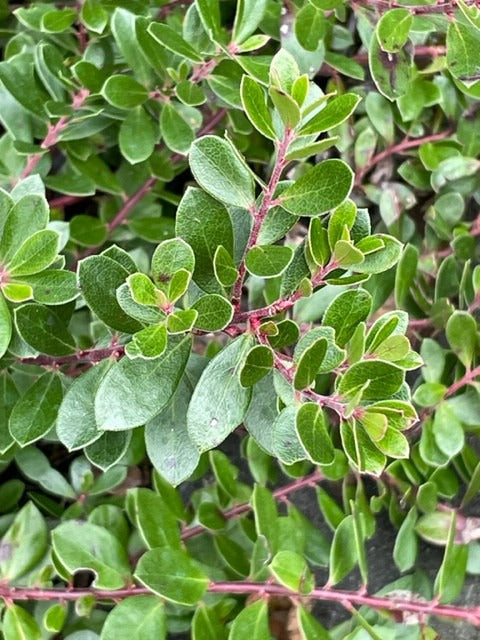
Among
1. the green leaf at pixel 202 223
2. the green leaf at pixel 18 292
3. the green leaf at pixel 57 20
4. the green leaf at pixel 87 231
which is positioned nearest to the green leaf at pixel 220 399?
the green leaf at pixel 202 223

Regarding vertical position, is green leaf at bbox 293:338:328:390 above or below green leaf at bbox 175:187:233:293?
A: below

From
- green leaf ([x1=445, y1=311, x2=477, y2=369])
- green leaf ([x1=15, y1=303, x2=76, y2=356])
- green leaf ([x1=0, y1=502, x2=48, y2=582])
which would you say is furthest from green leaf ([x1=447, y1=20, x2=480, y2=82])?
green leaf ([x1=0, y1=502, x2=48, y2=582])

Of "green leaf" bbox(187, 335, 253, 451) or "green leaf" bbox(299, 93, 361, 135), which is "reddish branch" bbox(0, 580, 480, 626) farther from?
"green leaf" bbox(299, 93, 361, 135)

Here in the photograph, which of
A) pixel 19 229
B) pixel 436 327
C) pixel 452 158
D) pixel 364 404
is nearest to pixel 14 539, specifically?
pixel 19 229

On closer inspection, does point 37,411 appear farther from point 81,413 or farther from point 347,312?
point 347,312

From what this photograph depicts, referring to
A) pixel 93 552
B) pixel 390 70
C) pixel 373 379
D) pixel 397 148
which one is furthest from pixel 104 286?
pixel 397 148

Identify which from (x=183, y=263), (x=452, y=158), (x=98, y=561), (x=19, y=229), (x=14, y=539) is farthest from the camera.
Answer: (x=452, y=158)

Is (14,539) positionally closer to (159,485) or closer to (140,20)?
(159,485)
